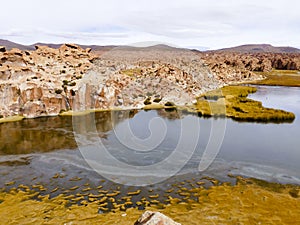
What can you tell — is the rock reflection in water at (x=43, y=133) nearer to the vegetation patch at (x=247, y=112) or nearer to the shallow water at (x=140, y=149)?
the shallow water at (x=140, y=149)

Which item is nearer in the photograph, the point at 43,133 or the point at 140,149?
the point at 140,149

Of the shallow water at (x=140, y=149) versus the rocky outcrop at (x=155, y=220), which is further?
the shallow water at (x=140, y=149)

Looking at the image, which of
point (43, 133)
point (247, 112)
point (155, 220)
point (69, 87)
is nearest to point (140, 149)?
point (43, 133)

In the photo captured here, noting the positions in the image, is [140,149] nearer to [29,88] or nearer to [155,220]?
[155,220]

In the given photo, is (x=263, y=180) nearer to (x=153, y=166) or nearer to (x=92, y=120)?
(x=153, y=166)

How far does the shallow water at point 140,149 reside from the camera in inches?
1436

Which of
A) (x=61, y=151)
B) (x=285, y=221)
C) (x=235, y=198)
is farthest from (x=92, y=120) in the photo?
(x=285, y=221)

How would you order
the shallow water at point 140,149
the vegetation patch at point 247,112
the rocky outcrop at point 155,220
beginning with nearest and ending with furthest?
the rocky outcrop at point 155,220 < the shallow water at point 140,149 < the vegetation patch at point 247,112

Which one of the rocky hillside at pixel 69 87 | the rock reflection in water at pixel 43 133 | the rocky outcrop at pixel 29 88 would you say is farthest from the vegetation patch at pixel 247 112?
the rocky outcrop at pixel 29 88

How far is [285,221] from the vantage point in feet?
84.1

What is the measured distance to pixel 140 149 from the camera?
153 feet

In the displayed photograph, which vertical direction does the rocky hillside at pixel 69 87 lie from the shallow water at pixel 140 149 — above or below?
above

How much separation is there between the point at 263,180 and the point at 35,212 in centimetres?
2542

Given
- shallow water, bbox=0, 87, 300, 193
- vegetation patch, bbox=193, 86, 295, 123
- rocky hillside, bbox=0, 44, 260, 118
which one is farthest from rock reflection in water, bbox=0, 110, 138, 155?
vegetation patch, bbox=193, 86, 295, 123
